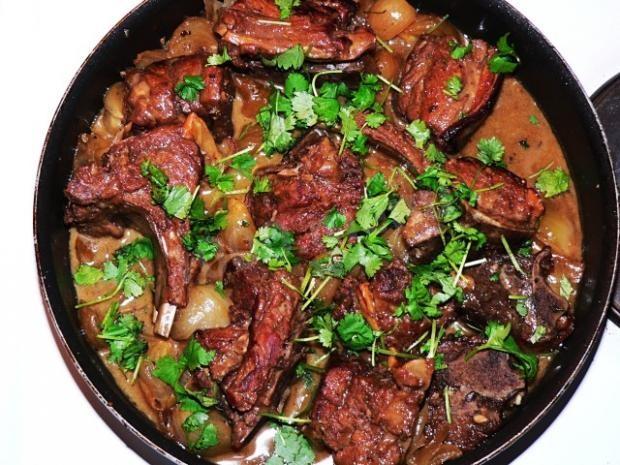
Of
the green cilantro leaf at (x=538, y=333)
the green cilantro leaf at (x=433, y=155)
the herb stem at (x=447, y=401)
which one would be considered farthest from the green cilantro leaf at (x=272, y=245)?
the green cilantro leaf at (x=538, y=333)

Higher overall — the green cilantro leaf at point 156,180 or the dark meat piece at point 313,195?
the dark meat piece at point 313,195

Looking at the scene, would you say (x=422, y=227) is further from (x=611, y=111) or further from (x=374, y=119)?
(x=611, y=111)

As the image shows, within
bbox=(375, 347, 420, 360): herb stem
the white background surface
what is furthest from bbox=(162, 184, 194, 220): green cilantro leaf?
bbox=(375, 347, 420, 360): herb stem

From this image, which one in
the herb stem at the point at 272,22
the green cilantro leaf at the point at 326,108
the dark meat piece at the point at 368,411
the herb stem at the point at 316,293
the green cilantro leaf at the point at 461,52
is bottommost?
the dark meat piece at the point at 368,411

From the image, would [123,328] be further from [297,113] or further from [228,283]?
[297,113]

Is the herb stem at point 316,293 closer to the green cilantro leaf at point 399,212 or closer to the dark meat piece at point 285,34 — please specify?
the green cilantro leaf at point 399,212

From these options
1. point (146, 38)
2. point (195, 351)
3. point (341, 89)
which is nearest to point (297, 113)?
point (341, 89)
